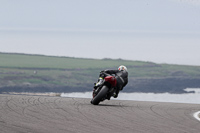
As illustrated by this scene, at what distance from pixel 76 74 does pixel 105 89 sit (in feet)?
263

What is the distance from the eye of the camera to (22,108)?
1653cm

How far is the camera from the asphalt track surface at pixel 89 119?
12.2m

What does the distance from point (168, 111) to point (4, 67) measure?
7771 cm

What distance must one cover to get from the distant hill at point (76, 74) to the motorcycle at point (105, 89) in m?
61.1

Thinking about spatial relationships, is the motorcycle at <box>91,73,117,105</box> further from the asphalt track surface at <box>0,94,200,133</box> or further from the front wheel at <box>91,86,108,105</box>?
the asphalt track surface at <box>0,94,200,133</box>

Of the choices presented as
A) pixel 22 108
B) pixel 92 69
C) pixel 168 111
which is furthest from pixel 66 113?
pixel 92 69

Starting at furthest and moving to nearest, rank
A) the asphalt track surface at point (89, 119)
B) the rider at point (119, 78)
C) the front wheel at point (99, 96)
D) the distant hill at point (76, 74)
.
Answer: the distant hill at point (76, 74)
the rider at point (119, 78)
the front wheel at point (99, 96)
the asphalt track surface at point (89, 119)

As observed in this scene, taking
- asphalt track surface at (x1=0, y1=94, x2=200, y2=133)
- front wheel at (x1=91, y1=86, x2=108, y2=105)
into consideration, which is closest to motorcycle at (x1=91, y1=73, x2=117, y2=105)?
front wheel at (x1=91, y1=86, x2=108, y2=105)

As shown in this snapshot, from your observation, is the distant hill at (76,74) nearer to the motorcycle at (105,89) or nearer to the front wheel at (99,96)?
the motorcycle at (105,89)

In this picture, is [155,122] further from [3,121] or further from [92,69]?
[92,69]

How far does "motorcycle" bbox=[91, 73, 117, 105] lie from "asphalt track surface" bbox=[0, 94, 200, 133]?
1449mm

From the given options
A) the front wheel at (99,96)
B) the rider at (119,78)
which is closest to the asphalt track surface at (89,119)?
the front wheel at (99,96)

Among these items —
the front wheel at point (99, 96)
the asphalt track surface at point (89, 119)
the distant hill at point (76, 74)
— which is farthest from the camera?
the distant hill at point (76, 74)

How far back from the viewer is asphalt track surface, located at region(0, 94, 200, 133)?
12.2m
